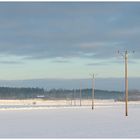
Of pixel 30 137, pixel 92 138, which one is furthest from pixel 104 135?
pixel 30 137

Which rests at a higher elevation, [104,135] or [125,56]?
[125,56]

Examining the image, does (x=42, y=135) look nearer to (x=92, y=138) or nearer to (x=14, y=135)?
(x=14, y=135)

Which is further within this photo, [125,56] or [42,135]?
[125,56]

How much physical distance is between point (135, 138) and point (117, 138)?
870mm

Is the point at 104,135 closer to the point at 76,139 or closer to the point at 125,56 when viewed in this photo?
the point at 76,139

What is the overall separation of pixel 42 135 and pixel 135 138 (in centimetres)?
509

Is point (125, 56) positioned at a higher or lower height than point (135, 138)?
higher

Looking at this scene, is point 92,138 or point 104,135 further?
point 104,135

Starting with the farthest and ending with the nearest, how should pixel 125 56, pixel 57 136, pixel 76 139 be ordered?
pixel 125 56, pixel 57 136, pixel 76 139

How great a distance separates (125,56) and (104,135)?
90.1ft

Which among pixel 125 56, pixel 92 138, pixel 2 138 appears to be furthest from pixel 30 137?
pixel 125 56

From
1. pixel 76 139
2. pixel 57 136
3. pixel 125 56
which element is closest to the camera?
pixel 76 139

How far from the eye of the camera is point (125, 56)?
52.1 metres

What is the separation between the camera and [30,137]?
24219 millimetres
